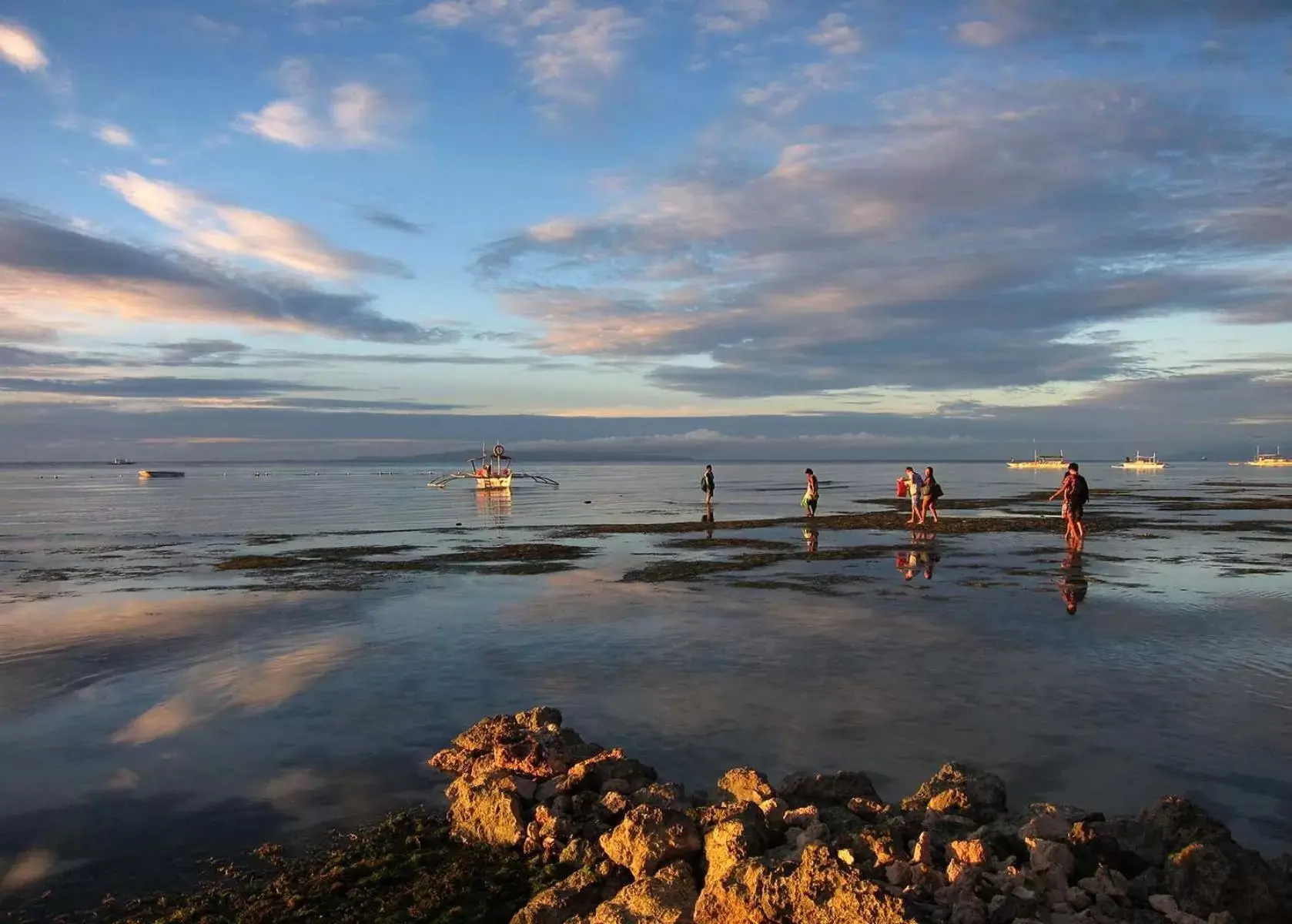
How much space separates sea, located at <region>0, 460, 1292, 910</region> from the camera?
852cm

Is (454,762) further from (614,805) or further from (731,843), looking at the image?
(731,843)

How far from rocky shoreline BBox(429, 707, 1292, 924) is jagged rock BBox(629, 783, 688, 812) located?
1.1 inches

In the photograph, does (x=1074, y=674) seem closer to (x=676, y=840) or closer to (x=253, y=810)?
(x=676, y=840)

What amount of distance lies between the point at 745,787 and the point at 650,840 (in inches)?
52.6

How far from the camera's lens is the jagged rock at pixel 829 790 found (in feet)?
25.4

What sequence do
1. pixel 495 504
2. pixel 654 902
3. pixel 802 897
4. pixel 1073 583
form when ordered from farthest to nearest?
pixel 495 504 < pixel 1073 583 < pixel 654 902 < pixel 802 897

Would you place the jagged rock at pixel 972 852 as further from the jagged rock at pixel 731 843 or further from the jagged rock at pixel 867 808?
the jagged rock at pixel 731 843

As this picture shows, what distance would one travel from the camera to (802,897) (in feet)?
18.8

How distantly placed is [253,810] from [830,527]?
31658mm

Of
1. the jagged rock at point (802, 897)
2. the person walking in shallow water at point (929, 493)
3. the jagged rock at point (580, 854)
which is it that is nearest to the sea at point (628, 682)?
the jagged rock at point (580, 854)

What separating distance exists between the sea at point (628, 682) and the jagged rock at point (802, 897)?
2876 millimetres

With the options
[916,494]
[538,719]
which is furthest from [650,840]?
[916,494]

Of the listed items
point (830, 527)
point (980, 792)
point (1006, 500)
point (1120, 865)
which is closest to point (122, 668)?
point (980, 792)

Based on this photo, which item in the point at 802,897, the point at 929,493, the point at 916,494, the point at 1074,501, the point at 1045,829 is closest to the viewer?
the point at 802,897
